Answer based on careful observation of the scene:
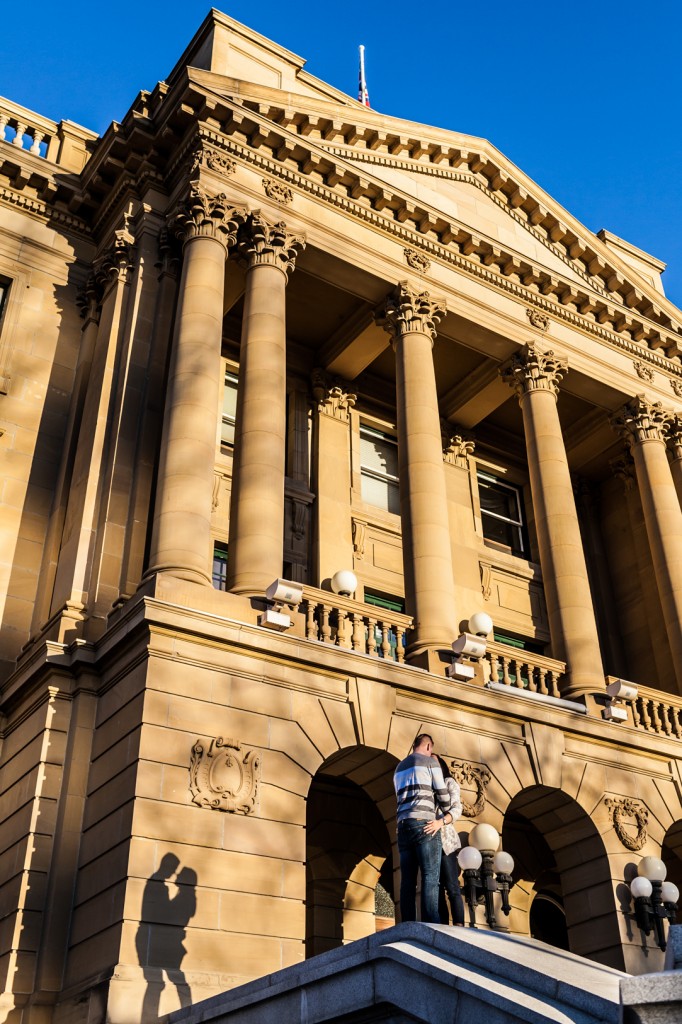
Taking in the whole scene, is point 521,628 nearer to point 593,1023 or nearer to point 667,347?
point 667,347

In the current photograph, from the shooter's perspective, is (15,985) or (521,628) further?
(521,628)

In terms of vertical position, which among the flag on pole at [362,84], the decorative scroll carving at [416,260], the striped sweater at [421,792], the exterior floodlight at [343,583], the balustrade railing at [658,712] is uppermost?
the flag on pole at [362,84]

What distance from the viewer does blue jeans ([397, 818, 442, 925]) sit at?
1010 cm

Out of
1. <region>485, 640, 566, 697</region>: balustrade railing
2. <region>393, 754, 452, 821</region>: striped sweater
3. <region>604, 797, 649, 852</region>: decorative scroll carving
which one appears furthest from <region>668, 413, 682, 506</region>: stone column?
<region>393, 754, 452, 821</region>: striped sweater

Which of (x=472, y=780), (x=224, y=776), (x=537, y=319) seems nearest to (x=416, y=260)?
(x=537, y=319)

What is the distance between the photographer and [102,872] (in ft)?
43.5

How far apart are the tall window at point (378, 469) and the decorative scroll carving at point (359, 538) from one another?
1.40 m

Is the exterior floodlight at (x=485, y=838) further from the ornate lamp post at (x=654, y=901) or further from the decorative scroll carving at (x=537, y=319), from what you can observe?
the decorative scroll carving at (x=537, y=319)

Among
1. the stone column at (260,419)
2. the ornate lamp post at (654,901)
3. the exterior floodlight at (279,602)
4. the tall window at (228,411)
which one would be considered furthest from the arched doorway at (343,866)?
the tall window at (228,411)

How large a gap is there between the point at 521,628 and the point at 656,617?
374 centimetres

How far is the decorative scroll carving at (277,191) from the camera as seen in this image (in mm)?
21031

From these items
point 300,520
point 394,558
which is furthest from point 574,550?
point 300,520

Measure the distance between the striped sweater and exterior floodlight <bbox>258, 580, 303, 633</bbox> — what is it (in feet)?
17.3

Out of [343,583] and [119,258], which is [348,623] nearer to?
[343,583]
